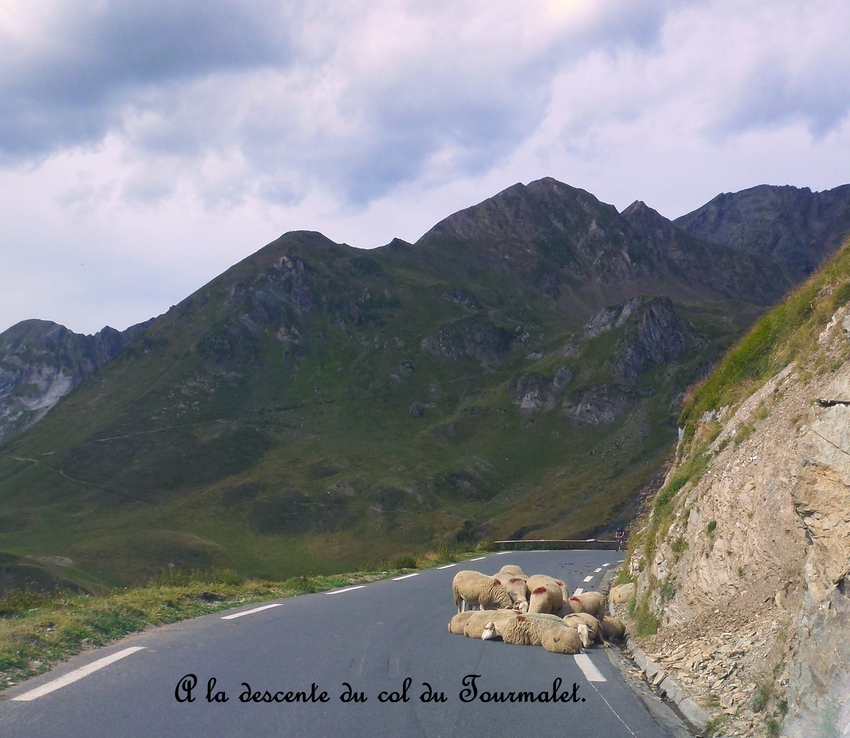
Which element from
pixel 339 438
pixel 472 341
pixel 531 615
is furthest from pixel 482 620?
pixel 472 341

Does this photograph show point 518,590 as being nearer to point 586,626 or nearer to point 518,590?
point 518,590

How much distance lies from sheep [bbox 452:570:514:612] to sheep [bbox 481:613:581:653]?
6.09 ft

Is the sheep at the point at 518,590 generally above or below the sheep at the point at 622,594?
above

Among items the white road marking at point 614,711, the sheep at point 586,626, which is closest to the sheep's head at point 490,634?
the sheep at point 586,626

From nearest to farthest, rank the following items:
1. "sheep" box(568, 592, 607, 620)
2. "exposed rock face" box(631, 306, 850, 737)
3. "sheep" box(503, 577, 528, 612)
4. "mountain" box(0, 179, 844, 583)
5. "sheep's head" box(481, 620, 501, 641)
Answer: "exposed rock face" box(631, 306, 850, 737), "sheep's head" box(481, 620, 501, 641), "sheep" box(568, 592, 607, 620), "sheep" box(503, 577, 528, 612), "mountain" box(0, 179, 844, 583)

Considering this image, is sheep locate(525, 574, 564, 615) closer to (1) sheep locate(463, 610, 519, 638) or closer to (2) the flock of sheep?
(2) the flock of sheep

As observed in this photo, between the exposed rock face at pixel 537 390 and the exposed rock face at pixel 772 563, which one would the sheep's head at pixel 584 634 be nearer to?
the exposed rock face at pixel 772 563

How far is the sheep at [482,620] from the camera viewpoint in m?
11.5

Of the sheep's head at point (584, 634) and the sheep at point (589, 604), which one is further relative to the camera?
the sheep at point (589, 604)

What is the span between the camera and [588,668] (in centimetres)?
942

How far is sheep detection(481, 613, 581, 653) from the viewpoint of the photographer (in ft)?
34.5

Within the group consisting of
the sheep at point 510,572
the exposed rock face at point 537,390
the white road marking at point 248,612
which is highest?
the exposed rock face at point 537,390

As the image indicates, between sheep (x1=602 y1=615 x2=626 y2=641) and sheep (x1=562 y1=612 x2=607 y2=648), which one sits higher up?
sheep (x1=562 y1=612 x2=607 y2=648)

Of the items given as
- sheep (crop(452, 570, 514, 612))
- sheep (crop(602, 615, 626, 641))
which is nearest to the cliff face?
sheep (crop(602, 615, 626, 641))
